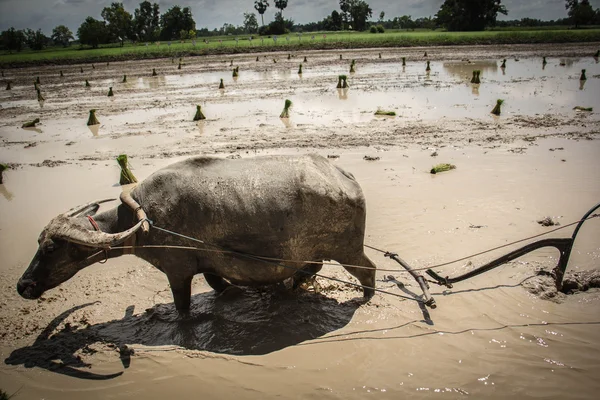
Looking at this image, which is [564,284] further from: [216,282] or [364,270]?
[216,282]

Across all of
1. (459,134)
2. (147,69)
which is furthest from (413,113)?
(147,69)

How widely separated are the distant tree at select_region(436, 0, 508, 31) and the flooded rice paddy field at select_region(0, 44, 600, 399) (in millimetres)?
62585

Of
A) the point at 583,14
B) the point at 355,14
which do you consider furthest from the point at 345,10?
the point at 583,14

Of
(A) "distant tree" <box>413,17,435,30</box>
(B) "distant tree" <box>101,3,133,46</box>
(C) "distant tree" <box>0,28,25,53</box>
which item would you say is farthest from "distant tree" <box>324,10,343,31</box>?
(C) "distant tree" <box>0,28,25,53</box>

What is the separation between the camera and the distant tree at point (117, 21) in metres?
78.6

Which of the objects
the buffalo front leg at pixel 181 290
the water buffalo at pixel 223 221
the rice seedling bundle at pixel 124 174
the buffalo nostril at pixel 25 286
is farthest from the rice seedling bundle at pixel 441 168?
the buffalo nostril at pixel 25 286

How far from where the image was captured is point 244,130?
529 inches

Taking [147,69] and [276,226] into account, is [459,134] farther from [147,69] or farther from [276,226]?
[147,69]

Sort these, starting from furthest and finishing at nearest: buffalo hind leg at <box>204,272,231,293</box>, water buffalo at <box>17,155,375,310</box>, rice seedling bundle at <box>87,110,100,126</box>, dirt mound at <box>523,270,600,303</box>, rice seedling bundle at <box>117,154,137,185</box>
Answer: rice seedling bundle at <box>87,110,100,126</box> → rice seedling bundle at <box>117,154,137,185</box> → buffalo hind leg at <box>204,272,231,293</box> → dirt mound at <box>523,270,600,303</box> → water buffalo at <box>17,155,375,310</box>

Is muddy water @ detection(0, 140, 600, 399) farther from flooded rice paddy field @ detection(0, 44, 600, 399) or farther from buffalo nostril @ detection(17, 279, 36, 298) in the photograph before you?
buffalo nostril @ detection(17, 279, 36, 298)

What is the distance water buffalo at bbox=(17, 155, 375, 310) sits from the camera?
400 centimetres

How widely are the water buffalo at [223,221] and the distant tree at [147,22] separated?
9404cm

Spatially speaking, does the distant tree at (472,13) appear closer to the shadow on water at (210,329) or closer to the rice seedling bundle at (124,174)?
the rice seedling bundle at (124,174)

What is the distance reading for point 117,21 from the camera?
79.1m
